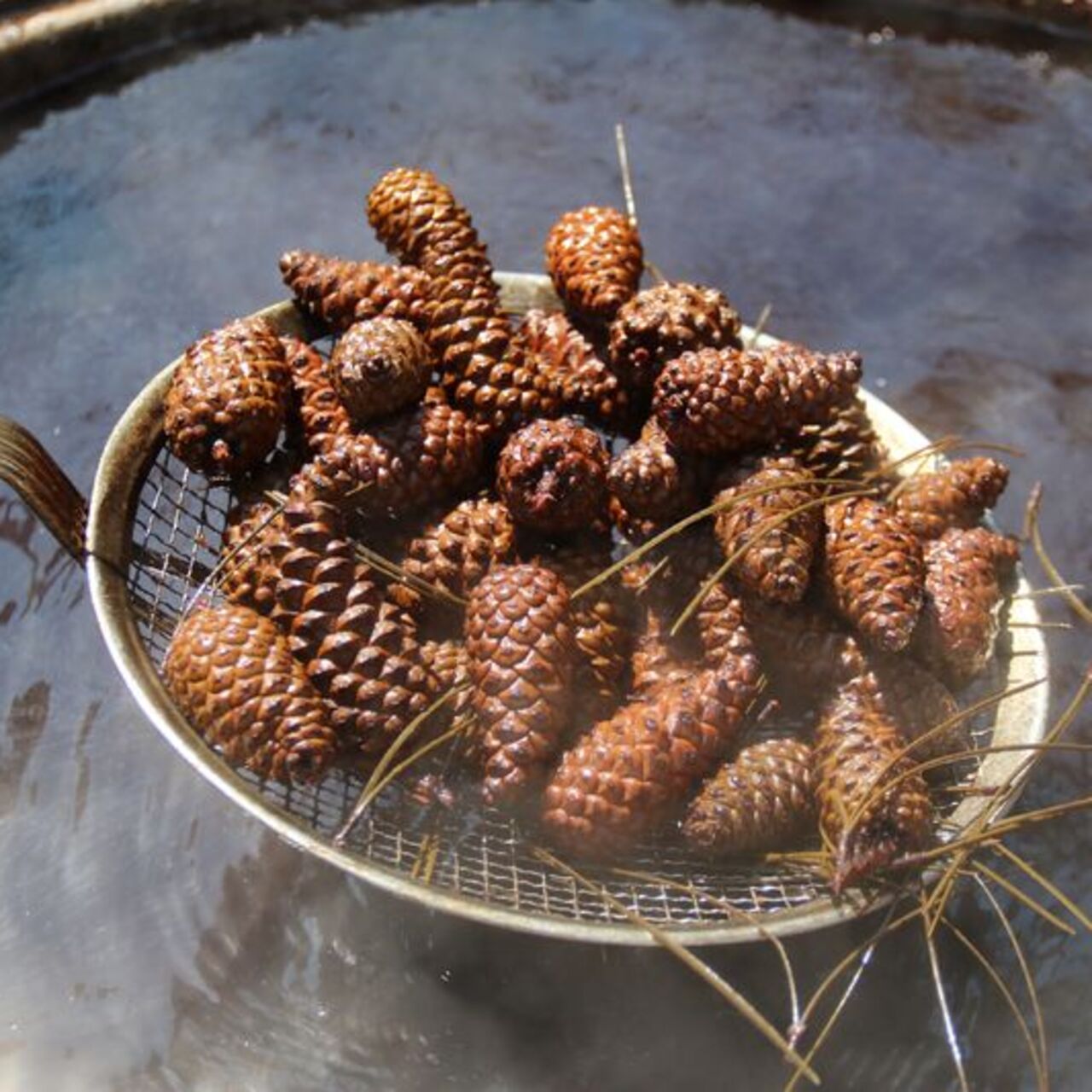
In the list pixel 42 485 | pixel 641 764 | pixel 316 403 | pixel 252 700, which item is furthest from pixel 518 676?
pixel 42 485

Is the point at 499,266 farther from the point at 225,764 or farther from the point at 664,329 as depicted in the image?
the point at 225,764

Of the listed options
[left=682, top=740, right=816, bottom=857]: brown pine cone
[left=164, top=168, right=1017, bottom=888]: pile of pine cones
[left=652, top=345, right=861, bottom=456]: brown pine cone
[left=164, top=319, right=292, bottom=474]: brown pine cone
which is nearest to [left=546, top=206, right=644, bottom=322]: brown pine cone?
[left=164, top=168, right=1017, bottom=888]: pile of pine cones

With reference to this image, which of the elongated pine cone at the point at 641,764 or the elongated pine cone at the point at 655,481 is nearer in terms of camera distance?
the elongated pine cone at the point at 641,764

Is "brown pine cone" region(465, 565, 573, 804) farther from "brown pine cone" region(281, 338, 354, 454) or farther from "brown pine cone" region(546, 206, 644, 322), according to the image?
"brown pine cone" region(546, 206, 644, 322)

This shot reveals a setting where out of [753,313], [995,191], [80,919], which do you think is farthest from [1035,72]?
[80,919]

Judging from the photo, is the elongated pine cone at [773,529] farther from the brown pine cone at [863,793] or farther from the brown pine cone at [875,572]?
the brown pine cone at [863,793]

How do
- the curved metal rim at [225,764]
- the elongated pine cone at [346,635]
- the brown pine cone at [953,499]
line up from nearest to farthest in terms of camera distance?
the curved metal rim at [225,764] < the elongated pine cone at [346,635] < the brown pine cone at [953,499]

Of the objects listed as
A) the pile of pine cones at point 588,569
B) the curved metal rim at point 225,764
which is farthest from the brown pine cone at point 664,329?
the curved metal rim at point 225,764
